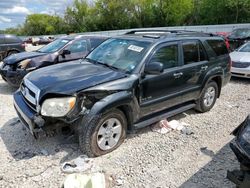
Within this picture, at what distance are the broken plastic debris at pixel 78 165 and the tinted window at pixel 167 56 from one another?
1.86 metres

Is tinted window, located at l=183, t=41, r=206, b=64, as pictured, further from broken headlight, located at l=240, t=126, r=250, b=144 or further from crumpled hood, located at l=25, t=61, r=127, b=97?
broken headlight, located at l=240, t=126, r=250, b=144

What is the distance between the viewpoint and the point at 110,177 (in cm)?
329

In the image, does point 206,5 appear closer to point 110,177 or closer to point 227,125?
point 227,125

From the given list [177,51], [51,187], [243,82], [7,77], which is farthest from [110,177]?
[243,82]

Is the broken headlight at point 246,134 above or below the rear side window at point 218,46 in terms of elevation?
below

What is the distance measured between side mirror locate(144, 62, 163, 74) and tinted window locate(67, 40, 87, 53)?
406 centimetres

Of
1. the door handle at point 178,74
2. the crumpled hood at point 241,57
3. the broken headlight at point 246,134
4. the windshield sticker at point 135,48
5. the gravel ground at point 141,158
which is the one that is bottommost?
the gravel ground at point 141,158

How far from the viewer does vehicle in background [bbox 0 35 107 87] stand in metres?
6.62

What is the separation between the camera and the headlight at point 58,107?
10.8ft

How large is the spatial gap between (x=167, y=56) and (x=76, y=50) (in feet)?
12.6

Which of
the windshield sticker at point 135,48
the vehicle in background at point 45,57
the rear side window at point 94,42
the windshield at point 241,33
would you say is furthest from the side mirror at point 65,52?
the windshield at point 241,33

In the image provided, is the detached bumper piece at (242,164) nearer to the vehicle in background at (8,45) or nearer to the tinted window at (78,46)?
the tinted window at (78,46)

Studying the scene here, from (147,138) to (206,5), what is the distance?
35.7m

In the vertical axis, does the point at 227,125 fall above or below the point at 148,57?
below
